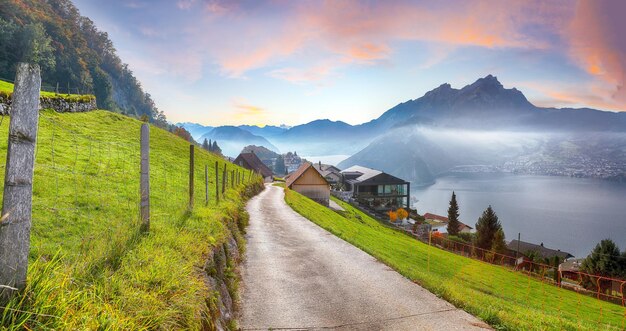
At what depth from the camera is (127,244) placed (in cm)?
599

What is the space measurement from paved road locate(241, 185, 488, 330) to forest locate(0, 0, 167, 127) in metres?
48.8

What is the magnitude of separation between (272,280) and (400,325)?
163 inches

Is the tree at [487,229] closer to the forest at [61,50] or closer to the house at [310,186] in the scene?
the house at [310,186]

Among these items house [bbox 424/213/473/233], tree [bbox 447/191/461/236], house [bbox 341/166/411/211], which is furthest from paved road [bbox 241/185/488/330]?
house [bbox 424/213/473/233]

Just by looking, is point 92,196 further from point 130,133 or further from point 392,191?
point 392,191

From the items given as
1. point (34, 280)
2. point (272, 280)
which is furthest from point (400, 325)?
point (34, 280)

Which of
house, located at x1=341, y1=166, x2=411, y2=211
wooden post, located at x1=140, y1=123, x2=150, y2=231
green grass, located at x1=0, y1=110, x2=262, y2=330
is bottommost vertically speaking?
house, located at x1=341, y1=166, x2=411, y2=211

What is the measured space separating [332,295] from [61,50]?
130m

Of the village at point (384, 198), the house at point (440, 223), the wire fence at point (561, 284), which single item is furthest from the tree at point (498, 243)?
the house at point (440, 223)

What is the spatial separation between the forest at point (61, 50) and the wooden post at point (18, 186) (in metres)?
54.4

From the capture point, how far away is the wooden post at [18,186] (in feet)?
9.54

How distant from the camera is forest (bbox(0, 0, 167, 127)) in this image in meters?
72.9

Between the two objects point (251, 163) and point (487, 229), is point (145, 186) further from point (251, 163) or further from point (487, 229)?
point (251, 163)

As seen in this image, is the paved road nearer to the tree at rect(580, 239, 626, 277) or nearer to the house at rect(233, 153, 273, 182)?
the tree at rect(580, 239, 626, 277)
